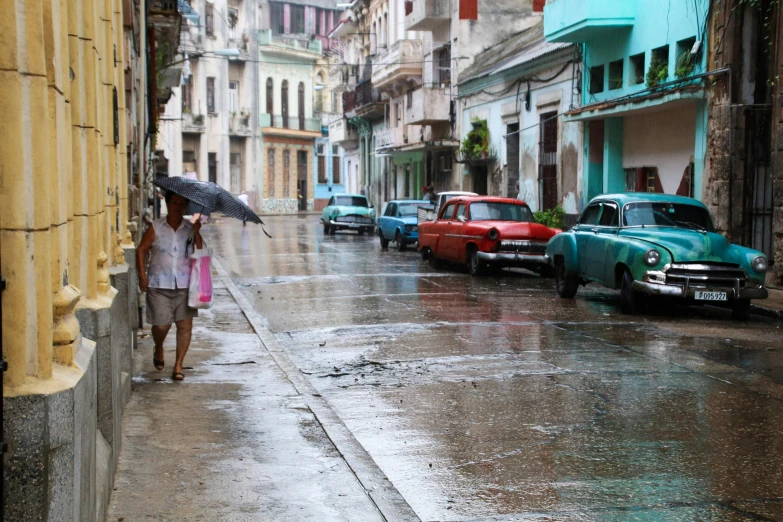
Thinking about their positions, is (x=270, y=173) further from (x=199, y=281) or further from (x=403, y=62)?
(x=199, y=281)

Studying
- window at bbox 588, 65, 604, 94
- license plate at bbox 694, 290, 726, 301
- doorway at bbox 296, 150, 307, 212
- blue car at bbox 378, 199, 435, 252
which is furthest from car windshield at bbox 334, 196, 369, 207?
doorway at bbox 296, 150, 307, 212

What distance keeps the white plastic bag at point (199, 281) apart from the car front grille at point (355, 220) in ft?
95.1

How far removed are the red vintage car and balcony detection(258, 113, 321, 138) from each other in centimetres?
4355

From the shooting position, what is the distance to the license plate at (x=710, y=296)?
41.7 ft

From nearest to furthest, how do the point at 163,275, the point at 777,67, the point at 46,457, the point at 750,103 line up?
1. the point at 46,457
2. the point at 163,275
3. the point at 777,67
4. the point at 750,103

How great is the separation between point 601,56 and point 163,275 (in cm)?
1952

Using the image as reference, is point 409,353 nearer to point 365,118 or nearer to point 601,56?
point 601,56

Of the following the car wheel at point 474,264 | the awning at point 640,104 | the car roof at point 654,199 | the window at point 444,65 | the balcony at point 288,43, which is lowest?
the car wheel at point 474,264

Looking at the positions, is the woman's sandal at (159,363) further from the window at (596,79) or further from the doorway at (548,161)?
the doorway at (548,161)

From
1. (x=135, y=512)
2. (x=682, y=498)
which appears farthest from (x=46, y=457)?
(x=682, y=498)

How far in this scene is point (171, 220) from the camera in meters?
8.79

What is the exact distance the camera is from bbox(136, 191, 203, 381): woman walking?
8.72 meters

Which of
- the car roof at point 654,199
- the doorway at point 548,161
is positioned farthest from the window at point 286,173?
Result: the car roof at point 654,199

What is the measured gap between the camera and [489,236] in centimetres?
1983
